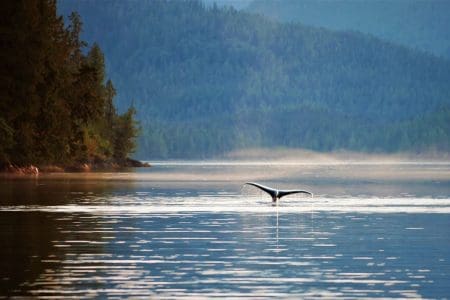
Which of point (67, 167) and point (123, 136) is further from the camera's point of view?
point (123, 136)

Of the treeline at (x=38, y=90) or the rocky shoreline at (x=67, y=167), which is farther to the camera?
the rocky shoreline at (x=67, y=167)

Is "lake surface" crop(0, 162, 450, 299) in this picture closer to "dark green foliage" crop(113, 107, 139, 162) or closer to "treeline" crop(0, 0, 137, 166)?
"treeline" crop(0, 0, 137, 166)

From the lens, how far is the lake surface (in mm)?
23641

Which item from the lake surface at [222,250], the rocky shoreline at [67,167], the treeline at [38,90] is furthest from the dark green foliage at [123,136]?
the lake surface at [222,250]

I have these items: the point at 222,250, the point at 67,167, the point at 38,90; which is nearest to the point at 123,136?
the point at 67,167

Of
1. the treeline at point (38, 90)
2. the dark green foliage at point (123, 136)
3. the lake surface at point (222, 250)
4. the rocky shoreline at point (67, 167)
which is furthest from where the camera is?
the dark green foliage at point (123, 136)

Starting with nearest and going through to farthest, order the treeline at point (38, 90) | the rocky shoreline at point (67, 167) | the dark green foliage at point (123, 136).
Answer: the treeline at point (38, 90) → the rocky shoreline at point (67, 167) → the dark green foliage at point (123, 136)

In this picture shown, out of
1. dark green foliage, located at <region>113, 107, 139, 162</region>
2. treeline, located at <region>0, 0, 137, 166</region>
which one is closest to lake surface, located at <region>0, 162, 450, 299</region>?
treeline, located at <region>0, 0, 137, 166</region>

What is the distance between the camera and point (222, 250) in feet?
102

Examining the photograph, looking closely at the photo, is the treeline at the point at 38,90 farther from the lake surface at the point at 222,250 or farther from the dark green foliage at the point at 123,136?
the dark green foliage at the point at 123,136

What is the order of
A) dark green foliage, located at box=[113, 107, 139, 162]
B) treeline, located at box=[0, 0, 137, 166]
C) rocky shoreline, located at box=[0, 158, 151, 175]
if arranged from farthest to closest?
dark green foliage, located at box=[113, 107, 139, 162]
rocky shoreline, located at box=[0, 158, 151, 175]
treeline, located at box=[0, 0, 137, 166]

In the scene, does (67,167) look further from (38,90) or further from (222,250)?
(222,250)

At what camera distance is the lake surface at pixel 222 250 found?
23.6 m

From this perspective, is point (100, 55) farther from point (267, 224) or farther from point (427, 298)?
point (427, 298)
